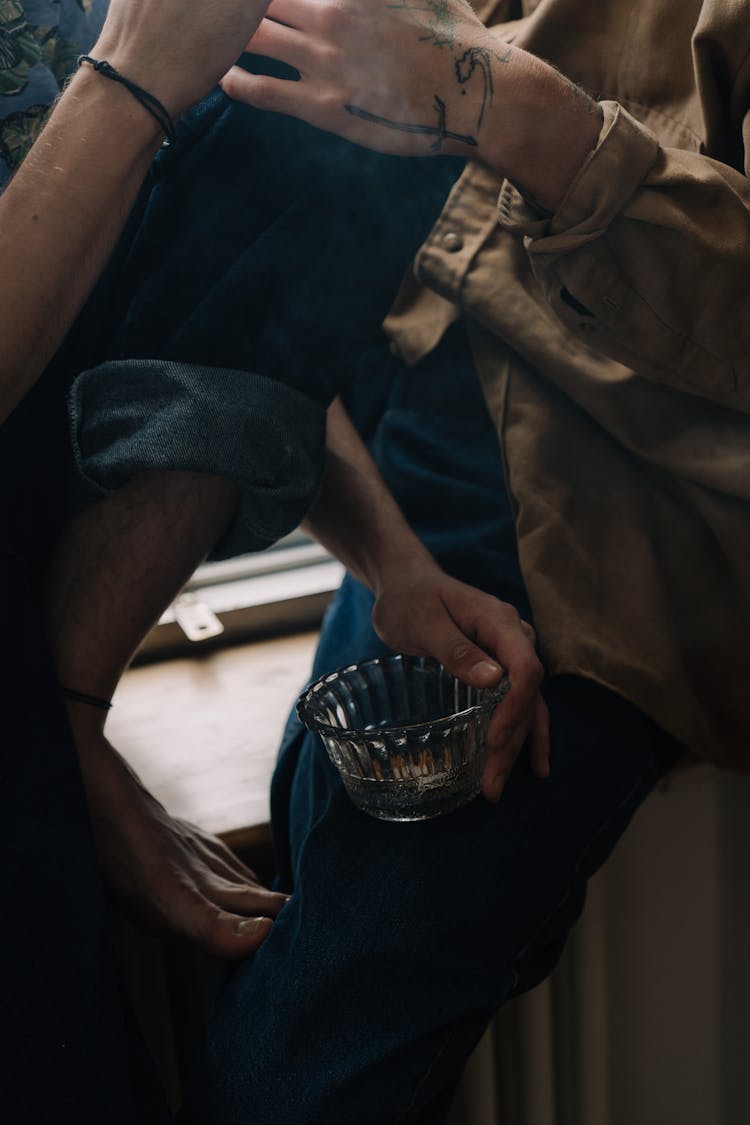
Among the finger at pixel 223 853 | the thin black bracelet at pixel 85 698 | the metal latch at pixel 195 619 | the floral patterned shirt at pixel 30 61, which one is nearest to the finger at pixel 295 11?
the floral patterned shirt at pixel 30 61

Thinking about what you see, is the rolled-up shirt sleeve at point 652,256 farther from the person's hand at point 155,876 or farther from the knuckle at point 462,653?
the person's hand at point 155,876

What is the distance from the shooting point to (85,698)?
0.73 meters

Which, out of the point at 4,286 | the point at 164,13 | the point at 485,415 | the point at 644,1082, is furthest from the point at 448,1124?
the point at 164,13

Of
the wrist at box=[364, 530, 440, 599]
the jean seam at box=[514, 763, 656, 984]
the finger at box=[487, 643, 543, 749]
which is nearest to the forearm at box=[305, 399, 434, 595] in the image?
the wrist at box=[364, 530, 440, 599]

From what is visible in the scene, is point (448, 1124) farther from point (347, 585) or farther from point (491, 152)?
point (491, 152)

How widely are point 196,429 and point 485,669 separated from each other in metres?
0.23

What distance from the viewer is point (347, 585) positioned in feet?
3.24

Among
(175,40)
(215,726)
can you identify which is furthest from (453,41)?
(215,726)

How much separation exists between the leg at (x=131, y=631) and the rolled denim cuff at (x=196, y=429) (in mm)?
37

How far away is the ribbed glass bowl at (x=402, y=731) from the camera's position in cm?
69

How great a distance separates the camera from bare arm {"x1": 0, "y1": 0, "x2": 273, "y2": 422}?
0.63 meters

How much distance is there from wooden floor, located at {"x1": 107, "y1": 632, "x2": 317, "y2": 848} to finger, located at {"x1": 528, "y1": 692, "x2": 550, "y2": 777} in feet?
0.78

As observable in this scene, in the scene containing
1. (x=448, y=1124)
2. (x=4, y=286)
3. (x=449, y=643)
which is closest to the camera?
(x=4, y=286)

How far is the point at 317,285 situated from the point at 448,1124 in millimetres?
639
